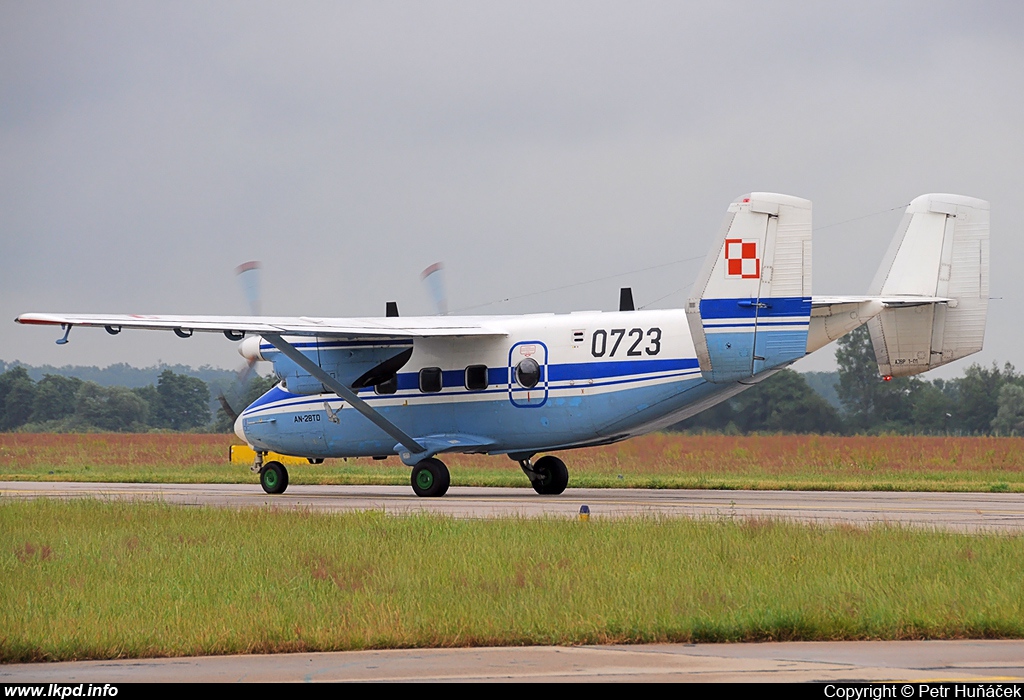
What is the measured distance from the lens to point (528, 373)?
96.3 feet

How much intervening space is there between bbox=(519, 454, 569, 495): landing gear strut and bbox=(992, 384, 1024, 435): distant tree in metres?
28.4

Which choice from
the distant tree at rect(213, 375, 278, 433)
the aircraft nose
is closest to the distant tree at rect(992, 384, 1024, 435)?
the distant tree at rect(213, 375, 278, 433)

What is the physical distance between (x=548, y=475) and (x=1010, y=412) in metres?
33.1

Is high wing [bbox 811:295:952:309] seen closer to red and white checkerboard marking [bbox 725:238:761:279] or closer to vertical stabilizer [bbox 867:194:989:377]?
vertical stabilizer [bbox 867:194:989:377]

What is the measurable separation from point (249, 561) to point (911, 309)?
17.0 meters

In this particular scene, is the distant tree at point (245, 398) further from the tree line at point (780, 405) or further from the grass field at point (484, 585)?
the grass field at point (484, 585)

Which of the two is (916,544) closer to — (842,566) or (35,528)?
(842,566)

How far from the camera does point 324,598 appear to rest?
531 inches

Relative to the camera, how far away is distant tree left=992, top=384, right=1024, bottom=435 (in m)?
54.2

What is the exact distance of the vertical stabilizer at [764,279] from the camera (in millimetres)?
25453

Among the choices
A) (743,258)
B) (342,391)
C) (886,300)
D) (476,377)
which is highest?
(743,258)

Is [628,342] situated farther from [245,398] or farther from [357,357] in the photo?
[245,398]

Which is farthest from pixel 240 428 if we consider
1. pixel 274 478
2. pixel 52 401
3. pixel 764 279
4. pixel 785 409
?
pixel 52 401
